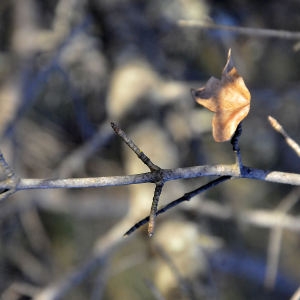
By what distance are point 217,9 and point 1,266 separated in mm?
1120

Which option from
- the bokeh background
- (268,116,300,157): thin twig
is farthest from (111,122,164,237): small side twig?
the bokeh background

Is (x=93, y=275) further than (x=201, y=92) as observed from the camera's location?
Yes

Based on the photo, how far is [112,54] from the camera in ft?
4.00

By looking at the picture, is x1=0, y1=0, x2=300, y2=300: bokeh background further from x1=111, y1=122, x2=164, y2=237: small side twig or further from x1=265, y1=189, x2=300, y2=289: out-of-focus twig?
x1=111, y1=122, x2=164, y2=237: small side twig

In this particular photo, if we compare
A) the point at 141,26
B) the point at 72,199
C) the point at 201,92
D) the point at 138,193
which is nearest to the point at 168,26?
the point at 141,26

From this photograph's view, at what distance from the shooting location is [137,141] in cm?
105

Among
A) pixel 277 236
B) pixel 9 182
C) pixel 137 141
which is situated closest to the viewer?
pixel 9 182

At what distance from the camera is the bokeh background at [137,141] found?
987mm

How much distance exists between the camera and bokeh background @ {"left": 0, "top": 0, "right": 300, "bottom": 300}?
3.24 ft

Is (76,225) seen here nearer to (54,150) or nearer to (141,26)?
(54,150)

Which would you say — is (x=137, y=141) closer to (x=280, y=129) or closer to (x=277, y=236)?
(x=277, y=236)

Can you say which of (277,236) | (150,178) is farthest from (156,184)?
(277,236)

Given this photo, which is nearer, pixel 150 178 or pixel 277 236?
pixel 150 178

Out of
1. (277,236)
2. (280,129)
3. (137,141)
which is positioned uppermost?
(280,129)
